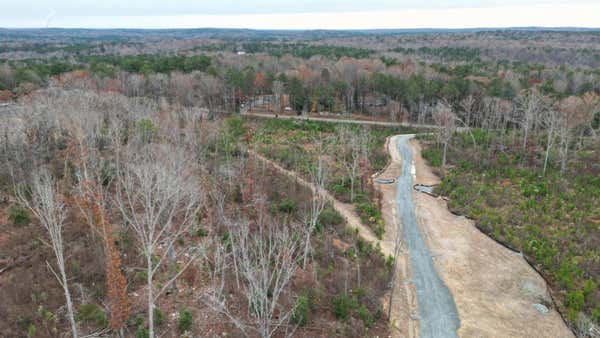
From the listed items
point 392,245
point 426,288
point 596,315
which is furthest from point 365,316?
point 596,315

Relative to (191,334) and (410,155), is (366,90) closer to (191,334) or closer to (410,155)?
(410,155)

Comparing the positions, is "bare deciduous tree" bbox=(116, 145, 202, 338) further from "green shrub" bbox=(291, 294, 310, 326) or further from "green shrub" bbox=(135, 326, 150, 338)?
"green shrub" bbox=(291, 294, 310, 326)

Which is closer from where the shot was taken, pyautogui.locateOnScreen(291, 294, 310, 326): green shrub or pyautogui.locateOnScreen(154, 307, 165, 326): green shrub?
pyautogui.locateOnScreen(154, 307, 165, 326): green shrub

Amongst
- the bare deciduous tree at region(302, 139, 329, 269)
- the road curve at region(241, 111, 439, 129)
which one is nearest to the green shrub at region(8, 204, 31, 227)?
the bare deciduous tree at region(302, 139, 329, 269)

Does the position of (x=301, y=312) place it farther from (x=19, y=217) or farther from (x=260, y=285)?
(x=19, y=217)

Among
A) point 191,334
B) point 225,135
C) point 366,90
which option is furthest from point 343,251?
point 366,90

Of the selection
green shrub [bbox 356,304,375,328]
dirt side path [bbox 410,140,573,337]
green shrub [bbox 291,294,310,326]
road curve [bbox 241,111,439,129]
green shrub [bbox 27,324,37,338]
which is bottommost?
dirt side path [bbox 410,140,573,337]
